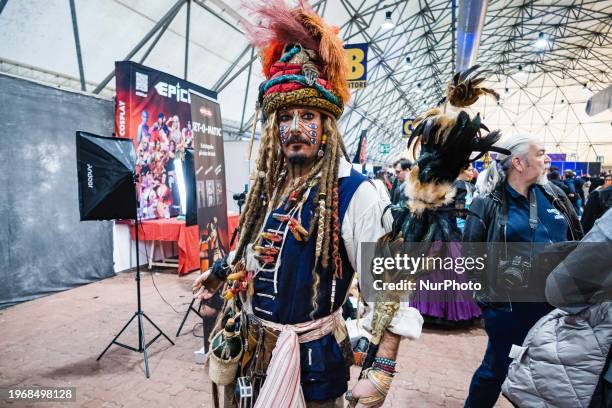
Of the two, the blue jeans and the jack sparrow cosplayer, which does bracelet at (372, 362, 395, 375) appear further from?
the blue jeans

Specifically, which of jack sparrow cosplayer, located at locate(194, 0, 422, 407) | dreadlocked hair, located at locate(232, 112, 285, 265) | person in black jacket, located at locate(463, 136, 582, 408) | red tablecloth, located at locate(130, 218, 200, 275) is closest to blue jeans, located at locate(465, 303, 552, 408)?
person in black jacket, located at locate(463, 136, 582, 408)

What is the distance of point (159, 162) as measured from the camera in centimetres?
678

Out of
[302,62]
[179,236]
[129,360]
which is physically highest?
[302,62]

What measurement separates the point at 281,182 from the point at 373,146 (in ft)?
88.4

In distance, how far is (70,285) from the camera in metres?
5.54

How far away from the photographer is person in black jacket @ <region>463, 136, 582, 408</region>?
189cm

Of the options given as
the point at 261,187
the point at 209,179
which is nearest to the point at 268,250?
the point at 261,187

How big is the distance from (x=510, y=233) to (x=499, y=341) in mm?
625

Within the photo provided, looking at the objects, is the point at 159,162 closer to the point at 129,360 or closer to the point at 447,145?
the point at 129,360

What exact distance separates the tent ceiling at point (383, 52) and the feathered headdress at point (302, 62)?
1.20 feet

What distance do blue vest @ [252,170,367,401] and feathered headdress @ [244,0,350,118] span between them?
0.38m

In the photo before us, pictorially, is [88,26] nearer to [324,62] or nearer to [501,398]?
[324,62]

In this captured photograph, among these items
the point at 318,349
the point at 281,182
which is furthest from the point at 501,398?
the point at 281,182

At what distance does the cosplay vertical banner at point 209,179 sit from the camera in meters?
3.26
